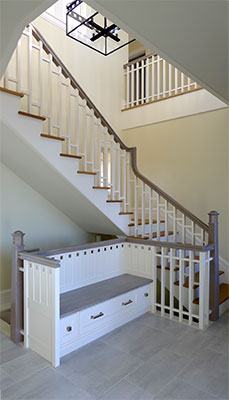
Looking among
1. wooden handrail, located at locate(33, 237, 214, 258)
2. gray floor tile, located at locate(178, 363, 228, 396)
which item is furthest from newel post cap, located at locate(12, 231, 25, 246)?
gray floor tile, located at locate(178, 363, 228, 396)

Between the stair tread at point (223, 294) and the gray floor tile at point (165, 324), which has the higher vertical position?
the stair tread at point (223, 294)

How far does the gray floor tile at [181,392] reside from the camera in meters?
1.97

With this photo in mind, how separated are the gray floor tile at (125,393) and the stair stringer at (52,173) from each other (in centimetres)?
192

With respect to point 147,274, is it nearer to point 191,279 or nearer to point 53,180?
point 191,279

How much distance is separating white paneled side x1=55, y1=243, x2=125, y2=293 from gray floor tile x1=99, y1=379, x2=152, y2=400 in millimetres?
1263

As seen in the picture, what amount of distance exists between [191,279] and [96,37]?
2.88 metres

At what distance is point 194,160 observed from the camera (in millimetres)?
4594

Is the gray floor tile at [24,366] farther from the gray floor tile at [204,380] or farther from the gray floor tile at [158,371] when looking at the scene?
the gray floor tile at [204,380]

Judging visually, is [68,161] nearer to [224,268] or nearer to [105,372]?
[105,372]

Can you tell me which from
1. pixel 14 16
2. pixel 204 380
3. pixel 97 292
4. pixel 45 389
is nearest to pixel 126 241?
pixel 97 292

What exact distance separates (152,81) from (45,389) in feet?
16.2

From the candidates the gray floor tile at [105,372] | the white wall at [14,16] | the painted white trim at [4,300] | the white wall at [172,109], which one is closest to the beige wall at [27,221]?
the painted white trim at [4,300]

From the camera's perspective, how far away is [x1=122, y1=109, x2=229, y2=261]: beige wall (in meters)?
4.27

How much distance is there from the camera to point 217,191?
4328 mm
